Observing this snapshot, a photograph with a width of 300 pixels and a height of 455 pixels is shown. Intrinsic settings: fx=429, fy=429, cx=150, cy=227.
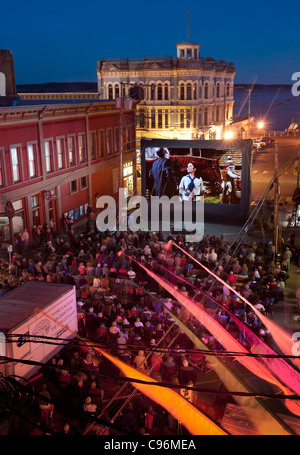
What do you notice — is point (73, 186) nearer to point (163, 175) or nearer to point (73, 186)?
point (73, 186)

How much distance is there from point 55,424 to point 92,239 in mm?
12465

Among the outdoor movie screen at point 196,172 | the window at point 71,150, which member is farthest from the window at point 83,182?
the outdoor movie screen at point 196,172

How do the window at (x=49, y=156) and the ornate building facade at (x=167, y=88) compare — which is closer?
the window at (x=49, y=156)

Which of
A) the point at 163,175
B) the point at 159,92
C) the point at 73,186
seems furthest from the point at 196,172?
the point at 159,92

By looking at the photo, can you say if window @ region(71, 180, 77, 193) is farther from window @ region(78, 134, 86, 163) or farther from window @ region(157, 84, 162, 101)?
window @ region(157, 84, 162, 101)

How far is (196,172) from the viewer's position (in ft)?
97.2

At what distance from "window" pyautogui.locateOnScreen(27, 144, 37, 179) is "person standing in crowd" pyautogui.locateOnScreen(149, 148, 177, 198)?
907cm

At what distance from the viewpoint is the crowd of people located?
1001cm

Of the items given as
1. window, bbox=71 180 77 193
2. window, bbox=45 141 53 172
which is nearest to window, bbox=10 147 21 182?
window, bbox=45 141 53 172

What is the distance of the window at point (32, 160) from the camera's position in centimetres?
2414

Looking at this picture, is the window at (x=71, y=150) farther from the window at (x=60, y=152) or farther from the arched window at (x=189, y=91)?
the arched window at (x=189, y=91)

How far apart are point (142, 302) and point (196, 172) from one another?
17067 millimetres
